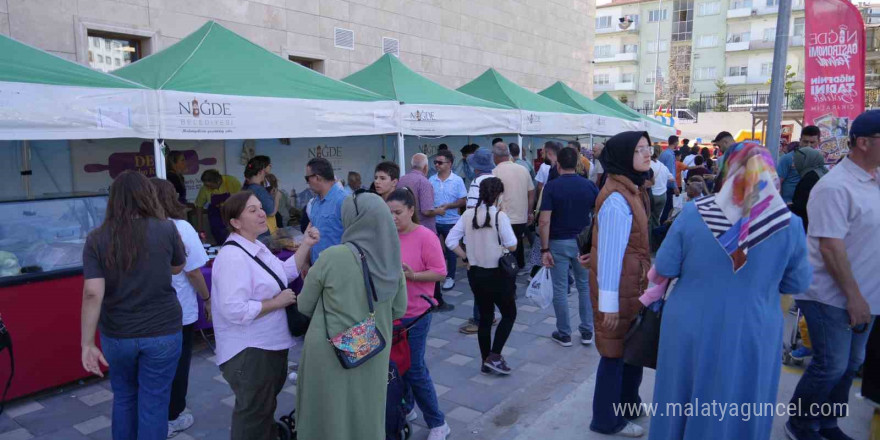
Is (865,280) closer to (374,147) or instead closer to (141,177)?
(141,177)

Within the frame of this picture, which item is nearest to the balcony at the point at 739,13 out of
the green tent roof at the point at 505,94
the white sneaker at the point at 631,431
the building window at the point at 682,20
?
the building window at the point at 682,20

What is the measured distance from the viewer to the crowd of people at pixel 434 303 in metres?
2.32

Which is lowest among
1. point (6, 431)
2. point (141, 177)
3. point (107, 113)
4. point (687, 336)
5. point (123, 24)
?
point (6, 431)

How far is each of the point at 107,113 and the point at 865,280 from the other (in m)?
5.37

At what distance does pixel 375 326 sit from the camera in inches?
104

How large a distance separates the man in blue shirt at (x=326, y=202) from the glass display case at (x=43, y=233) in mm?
1684

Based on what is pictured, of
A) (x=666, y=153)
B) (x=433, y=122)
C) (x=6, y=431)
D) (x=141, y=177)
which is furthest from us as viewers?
(x=666, y=153)

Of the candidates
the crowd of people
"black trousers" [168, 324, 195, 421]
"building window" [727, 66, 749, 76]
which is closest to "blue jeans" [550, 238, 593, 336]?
the crowd of people

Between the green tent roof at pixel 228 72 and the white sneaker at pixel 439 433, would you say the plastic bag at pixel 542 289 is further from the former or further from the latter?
the green tent roof at pixel 228 72

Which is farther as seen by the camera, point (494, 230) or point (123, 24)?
point (123, 24)

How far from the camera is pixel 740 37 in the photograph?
152 ft

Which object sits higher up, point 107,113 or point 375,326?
point 107,113

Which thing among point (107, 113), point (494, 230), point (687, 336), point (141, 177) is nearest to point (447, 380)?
Result: point (494, 230)

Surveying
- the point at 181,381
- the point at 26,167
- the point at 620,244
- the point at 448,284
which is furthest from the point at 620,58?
the point at 181,381
